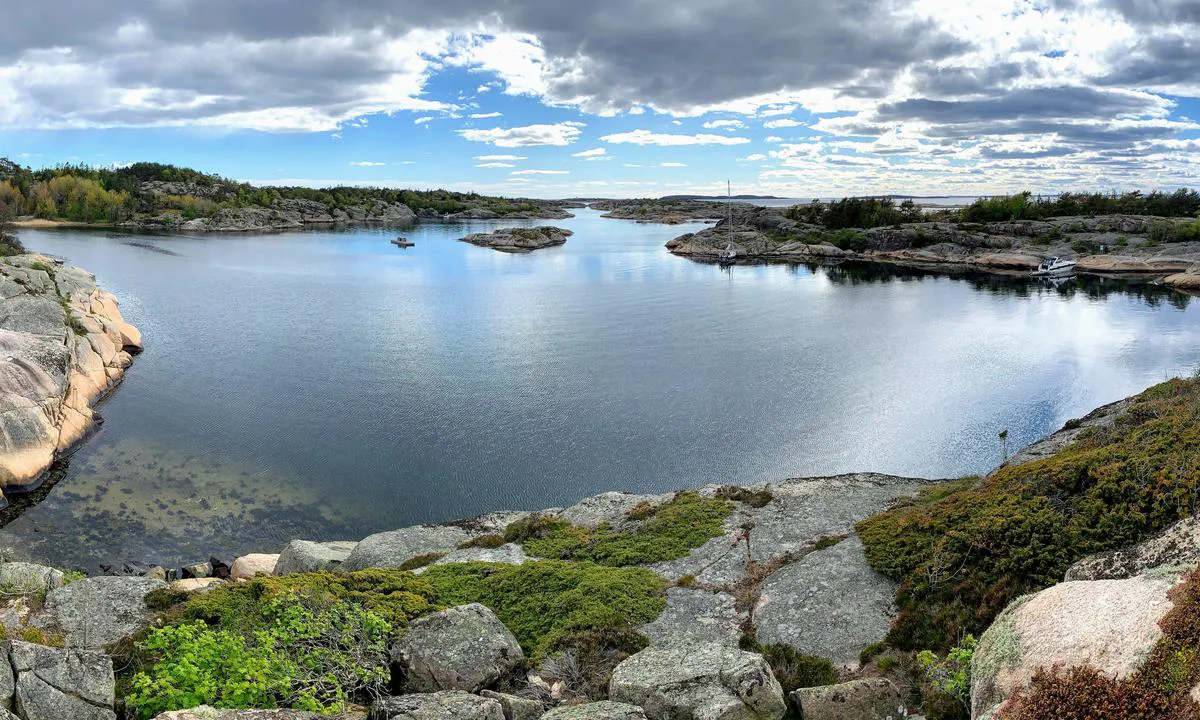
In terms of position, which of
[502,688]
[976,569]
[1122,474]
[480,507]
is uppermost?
[1122,474]

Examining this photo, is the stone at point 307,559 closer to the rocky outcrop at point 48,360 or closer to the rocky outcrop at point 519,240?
the rocky outcrop at point 48,360

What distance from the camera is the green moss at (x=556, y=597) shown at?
482 inches

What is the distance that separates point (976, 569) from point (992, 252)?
109377mm

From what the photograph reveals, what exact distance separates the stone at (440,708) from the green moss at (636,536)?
7.66m

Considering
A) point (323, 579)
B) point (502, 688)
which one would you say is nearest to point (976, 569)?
point (502, 688)

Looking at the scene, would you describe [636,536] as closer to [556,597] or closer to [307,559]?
[556,597]

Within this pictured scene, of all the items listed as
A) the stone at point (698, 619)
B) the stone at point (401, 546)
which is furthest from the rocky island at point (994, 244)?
the stone at point (401, 546)

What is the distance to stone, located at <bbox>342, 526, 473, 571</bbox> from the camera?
17766 millimetres

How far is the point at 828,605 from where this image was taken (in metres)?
12.5

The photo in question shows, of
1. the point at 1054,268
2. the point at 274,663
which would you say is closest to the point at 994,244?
the point at 1054,268

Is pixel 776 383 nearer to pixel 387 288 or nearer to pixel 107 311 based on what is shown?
pixel 107 311

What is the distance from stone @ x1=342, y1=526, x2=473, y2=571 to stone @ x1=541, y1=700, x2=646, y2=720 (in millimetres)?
9982

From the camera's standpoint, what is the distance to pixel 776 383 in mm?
38781

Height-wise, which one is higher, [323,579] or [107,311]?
[107,311]
